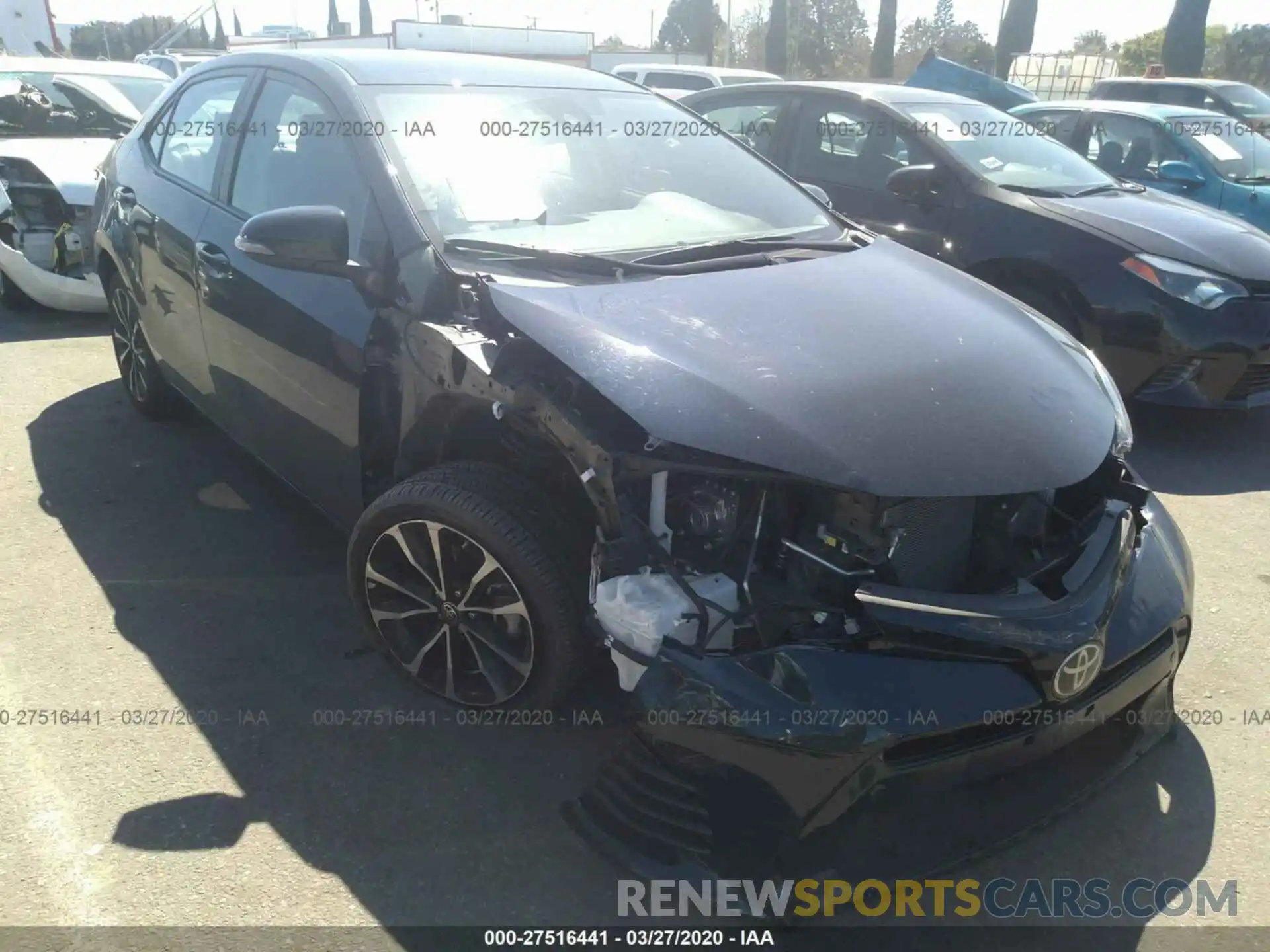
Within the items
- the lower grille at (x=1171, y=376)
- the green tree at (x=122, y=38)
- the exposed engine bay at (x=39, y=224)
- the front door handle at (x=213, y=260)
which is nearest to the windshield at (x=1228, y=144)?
the lower grille at (x=1171, y=376)

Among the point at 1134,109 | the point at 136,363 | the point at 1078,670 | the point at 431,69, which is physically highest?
the point at 431,69

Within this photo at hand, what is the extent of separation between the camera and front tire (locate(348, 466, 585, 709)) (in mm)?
2494

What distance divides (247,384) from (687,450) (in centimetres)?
191

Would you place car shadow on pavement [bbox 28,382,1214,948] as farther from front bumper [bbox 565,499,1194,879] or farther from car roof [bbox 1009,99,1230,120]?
car roof [bbox 1009,99,1230,120]

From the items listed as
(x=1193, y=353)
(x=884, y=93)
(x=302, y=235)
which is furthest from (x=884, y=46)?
(x=302, y=235)

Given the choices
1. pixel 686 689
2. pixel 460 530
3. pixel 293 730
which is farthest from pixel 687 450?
pixel 293 730

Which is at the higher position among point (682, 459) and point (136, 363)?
point (682, 459)

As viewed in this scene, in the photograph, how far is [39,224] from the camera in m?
6.76

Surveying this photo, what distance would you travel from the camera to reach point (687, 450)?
7.22 ft

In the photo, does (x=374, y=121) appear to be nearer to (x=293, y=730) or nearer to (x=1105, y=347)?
(x=293, y=730)

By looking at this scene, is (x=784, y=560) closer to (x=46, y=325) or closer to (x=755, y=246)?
(x=755, y=246)

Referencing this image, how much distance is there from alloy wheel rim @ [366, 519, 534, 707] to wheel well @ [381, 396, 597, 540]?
0.24 metres

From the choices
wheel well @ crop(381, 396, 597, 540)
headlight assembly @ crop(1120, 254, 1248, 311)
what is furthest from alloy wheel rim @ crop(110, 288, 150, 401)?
headlight assembly @ crop(1120, 254, 1248, 311)

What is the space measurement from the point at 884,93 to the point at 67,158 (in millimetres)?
5534
